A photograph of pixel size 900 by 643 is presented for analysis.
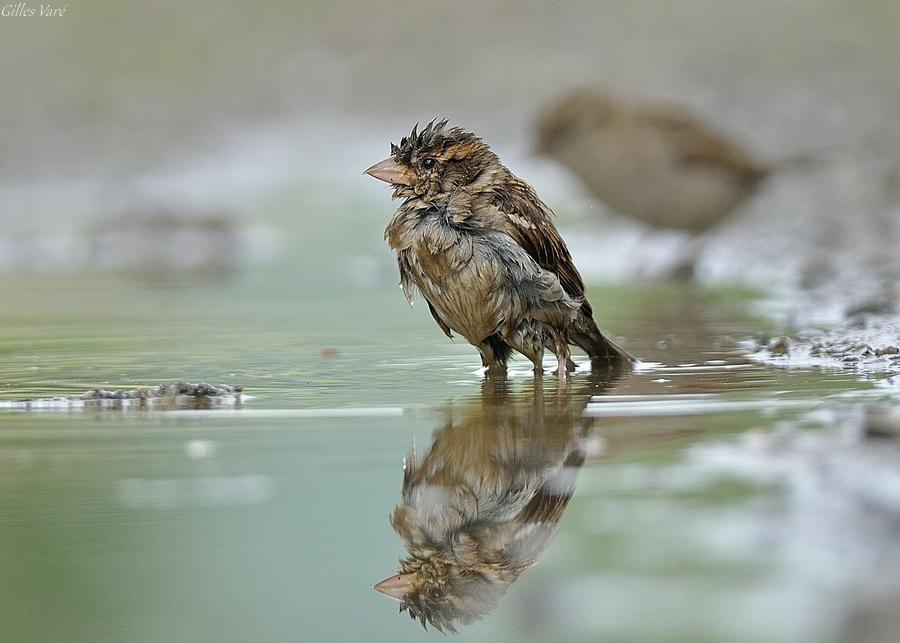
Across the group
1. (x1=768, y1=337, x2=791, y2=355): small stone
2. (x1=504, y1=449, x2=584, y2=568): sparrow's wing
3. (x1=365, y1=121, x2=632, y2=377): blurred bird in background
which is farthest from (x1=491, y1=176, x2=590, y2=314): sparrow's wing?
(x1=504, y1=449, x2=584, y2=568): sparrow's wing

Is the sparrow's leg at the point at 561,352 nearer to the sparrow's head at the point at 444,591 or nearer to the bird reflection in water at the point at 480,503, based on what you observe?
the bird reflection in water at the point at 480,503

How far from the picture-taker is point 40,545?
8.92 ft

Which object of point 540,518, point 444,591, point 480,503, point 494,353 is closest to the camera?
point 444,591

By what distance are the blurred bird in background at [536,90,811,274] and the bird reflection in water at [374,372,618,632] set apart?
6.10 meters

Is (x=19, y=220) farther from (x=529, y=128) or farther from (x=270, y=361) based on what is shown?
(x=270, y=361)

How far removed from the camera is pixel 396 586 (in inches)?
98.7

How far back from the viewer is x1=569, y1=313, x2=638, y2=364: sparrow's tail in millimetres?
5270

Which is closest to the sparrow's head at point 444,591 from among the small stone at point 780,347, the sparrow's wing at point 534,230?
the sparrow's wing at point 534,230

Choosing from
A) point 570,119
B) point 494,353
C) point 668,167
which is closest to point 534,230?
point 494,353

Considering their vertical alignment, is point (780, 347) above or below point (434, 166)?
below

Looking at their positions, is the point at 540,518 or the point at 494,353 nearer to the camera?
the point at 540,518

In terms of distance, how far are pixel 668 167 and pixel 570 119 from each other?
1.15 meters

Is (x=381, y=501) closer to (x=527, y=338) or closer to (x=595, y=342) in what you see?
(x=527, y=338)

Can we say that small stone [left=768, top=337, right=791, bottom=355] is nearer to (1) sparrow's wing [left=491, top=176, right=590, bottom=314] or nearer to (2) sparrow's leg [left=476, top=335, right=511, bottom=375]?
(1) sparrow's wing [left=491, top=176, right=590, bottom=314]
